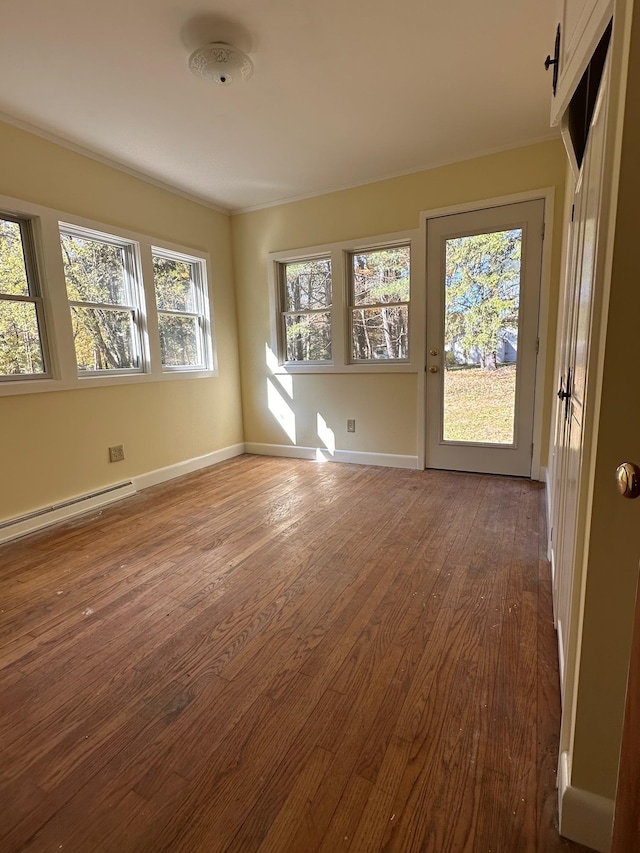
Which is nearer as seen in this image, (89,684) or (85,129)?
(89,684)

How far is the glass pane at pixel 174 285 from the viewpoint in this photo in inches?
146

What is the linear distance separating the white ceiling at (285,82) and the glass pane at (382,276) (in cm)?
69

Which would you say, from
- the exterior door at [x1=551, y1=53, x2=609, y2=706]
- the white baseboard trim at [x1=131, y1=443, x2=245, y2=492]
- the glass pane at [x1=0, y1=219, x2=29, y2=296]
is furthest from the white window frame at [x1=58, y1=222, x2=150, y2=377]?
the exterior door at [x1=551, y1=53, x2=609, y2=706]

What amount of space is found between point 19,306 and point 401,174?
3.08 m

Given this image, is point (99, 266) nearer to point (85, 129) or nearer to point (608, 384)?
point (85, 129)

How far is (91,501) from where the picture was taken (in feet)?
10.3

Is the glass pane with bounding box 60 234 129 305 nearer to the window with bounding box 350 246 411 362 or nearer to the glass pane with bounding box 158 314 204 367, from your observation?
the glass pane with bounding box 158 314 204 367

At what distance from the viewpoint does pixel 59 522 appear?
2918mm

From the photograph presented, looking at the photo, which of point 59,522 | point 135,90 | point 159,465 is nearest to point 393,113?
point 135,90

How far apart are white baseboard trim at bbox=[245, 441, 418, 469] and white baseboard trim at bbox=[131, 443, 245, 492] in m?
0.25

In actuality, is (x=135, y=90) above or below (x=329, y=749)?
above

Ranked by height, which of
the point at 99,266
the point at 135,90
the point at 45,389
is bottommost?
the point at 45,389

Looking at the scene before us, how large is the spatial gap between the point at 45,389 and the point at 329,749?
2766 mm

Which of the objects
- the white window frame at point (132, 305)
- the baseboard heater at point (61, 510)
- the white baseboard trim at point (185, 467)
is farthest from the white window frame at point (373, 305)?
the baseboard heater at point (61, 510)
